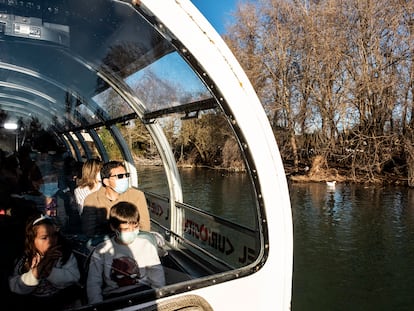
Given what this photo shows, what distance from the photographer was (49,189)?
4.34m

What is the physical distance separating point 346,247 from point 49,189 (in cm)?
821

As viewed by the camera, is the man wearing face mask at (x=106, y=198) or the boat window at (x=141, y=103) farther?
the man wearing face mask at (x=106, y=198)

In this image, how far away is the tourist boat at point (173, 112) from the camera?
5.77ft

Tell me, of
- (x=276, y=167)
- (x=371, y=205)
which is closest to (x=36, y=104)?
(x=276, y=167)

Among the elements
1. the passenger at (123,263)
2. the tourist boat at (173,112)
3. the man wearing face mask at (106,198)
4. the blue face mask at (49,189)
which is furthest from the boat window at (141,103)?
the blue face mask at (49,189)

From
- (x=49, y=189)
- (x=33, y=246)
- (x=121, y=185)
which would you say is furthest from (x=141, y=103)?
(x=33, y=246)

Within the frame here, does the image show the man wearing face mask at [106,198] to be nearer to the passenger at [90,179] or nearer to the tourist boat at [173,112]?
the tourist boat at [173,112]

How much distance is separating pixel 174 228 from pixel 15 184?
185 cm

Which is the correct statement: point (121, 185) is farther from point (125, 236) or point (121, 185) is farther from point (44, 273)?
point (44, 273)

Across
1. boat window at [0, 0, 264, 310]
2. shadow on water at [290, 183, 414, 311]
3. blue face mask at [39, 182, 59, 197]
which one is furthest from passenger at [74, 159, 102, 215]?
shadow on water at [290, 183, 414, 311]

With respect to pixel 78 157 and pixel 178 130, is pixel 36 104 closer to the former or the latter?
pixel 78 157

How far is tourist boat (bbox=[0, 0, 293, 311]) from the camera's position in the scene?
176 cm

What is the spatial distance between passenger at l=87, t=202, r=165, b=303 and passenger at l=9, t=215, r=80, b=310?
14cm

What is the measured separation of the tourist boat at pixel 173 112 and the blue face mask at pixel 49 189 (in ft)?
3.57
